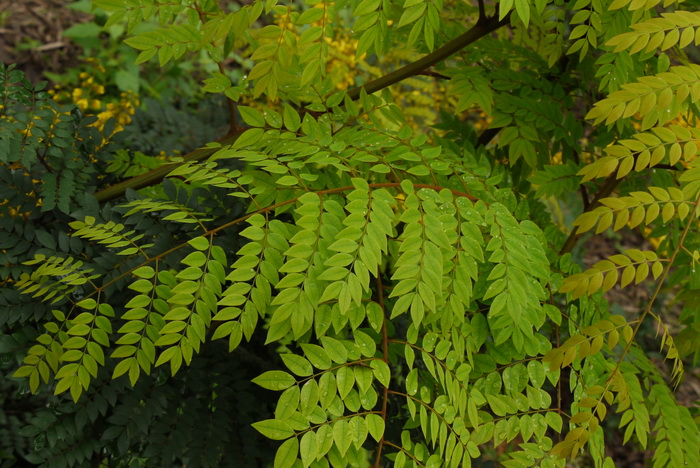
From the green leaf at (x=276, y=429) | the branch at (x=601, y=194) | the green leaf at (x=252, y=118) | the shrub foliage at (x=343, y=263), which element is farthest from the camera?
the branch at (x=601, y=194)

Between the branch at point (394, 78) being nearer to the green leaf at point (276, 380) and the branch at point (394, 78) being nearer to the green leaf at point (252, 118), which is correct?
the green leaf at point (252, 118)

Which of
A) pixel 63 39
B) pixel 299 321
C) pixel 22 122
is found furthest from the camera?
pixel 63 39

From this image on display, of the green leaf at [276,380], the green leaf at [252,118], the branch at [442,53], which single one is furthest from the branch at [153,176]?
the green leaf at [276,380]

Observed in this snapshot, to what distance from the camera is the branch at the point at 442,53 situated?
5.02 ft

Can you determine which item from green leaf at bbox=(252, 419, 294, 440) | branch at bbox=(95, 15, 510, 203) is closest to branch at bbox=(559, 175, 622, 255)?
branch at bbox=(95, 15, 510, 203)

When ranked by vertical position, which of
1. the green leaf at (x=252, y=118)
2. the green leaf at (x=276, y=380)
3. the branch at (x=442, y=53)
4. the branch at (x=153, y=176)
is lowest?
the branch at (x=153, y=176)

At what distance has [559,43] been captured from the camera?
1627mm

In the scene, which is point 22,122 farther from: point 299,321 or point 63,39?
point 63,39

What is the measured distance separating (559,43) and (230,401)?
1.24 meters

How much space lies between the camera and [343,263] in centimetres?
104

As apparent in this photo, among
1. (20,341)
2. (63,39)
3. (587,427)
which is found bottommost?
(63,39)

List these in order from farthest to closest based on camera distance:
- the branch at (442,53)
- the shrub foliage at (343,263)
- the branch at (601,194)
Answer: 1. the branch at (601,194)
2. the branch at (442,53)
3. the shrub foliage at (343,263)

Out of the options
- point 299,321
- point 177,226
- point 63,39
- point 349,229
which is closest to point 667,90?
point 349,229

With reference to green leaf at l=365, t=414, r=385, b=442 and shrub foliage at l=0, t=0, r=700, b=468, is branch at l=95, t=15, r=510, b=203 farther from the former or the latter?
green leaf at l=365, t=414, r=385, b=442
